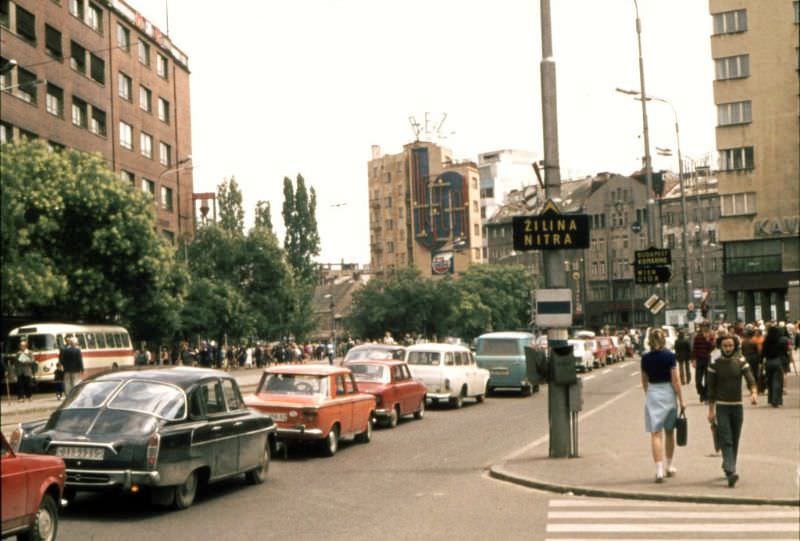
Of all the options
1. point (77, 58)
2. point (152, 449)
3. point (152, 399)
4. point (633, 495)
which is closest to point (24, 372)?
point (77, 58)

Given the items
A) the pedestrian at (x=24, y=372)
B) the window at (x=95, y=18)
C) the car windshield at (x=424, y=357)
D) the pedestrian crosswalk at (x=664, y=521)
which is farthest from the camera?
the window at (x=95, y=18)

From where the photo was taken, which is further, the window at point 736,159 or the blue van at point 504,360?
the window at point 736,159

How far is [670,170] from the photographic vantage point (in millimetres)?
139250

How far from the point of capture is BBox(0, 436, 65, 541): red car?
27.8 ft

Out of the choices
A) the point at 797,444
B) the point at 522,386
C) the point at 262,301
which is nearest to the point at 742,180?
the point at 262,301

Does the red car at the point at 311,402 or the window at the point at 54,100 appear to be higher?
the window at the point at 54,100

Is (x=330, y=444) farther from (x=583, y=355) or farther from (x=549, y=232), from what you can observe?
(x=583, y=355)

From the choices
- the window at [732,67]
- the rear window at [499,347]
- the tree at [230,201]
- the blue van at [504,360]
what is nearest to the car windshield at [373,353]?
the blue van at [504,360]

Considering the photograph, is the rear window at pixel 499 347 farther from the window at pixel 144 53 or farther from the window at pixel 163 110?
the window at pixel 163 110

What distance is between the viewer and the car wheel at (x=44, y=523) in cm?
901

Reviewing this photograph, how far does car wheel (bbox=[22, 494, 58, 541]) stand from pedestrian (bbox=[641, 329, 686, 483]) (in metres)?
7.06

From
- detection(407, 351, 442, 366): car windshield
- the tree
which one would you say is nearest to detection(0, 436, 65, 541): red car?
detection(407, 351, 442, 366): car windshield

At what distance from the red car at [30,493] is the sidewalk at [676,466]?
6.15 m

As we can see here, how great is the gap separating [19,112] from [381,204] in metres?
98.1
